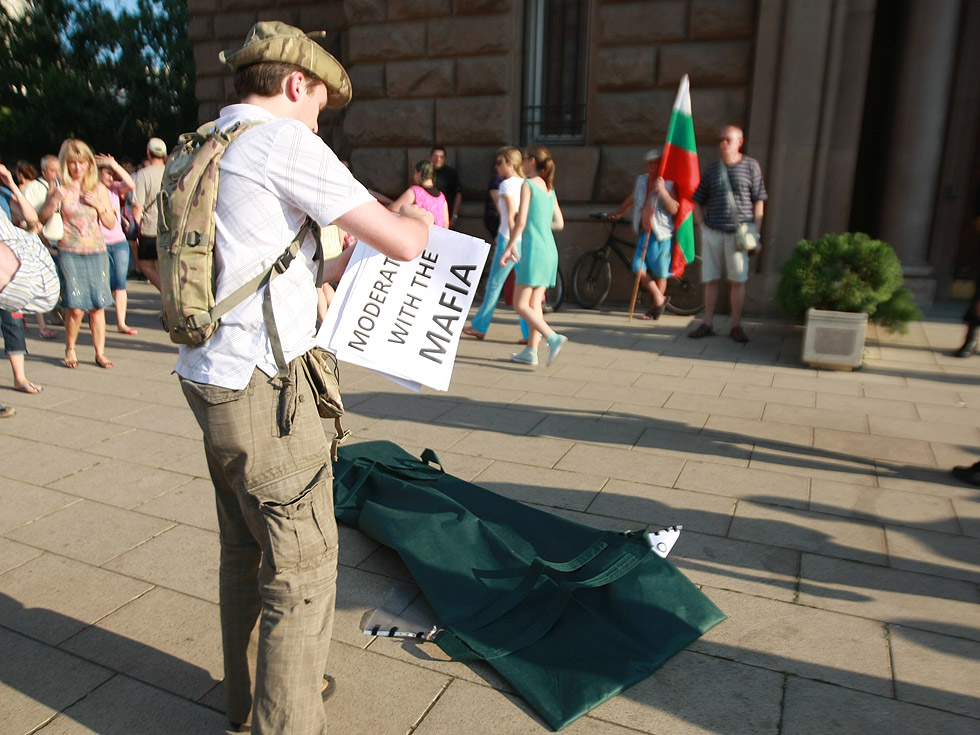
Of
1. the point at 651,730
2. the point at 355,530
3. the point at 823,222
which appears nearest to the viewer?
the point at 651,730

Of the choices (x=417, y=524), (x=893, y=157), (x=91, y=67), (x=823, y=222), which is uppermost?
(x=91, y=67)

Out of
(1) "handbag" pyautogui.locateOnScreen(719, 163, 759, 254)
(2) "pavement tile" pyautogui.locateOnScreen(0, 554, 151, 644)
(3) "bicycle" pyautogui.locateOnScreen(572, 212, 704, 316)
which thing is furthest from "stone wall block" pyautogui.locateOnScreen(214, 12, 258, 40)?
(2) "pavement tile" pyautogui.locateOnScreen(0, 554, 151, 644)

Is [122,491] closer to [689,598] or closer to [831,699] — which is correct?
[689,598]

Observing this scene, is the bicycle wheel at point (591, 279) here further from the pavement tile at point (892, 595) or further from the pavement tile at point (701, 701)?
the pavement tile at point (701, 701)

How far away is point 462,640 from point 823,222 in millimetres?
7874

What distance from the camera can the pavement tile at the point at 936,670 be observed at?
235 cm

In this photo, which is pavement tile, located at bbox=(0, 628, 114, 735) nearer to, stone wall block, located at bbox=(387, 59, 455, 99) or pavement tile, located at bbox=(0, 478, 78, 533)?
pavement tile, located at bbox=(0, 478, 78, 533)

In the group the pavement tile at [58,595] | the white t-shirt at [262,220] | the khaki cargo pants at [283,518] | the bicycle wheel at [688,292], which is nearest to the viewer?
the white t-shirt at [262,220]

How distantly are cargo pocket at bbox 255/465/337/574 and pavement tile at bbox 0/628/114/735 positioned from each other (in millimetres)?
1085

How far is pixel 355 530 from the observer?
344 cm

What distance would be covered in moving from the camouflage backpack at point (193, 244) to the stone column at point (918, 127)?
9.24 metres

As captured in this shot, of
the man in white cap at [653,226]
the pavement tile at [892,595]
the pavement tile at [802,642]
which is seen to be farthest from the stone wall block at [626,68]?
the pavement tile at [802,642]

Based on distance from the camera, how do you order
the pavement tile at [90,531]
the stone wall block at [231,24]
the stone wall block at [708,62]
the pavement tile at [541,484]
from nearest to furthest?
the pavement tile at [90,531] → the pavement tile at [541,484] → the stone wall block at [708,62] → the stone wall block at [231,24]

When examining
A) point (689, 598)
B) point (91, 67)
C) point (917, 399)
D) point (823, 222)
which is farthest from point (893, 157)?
point (91, 67)
